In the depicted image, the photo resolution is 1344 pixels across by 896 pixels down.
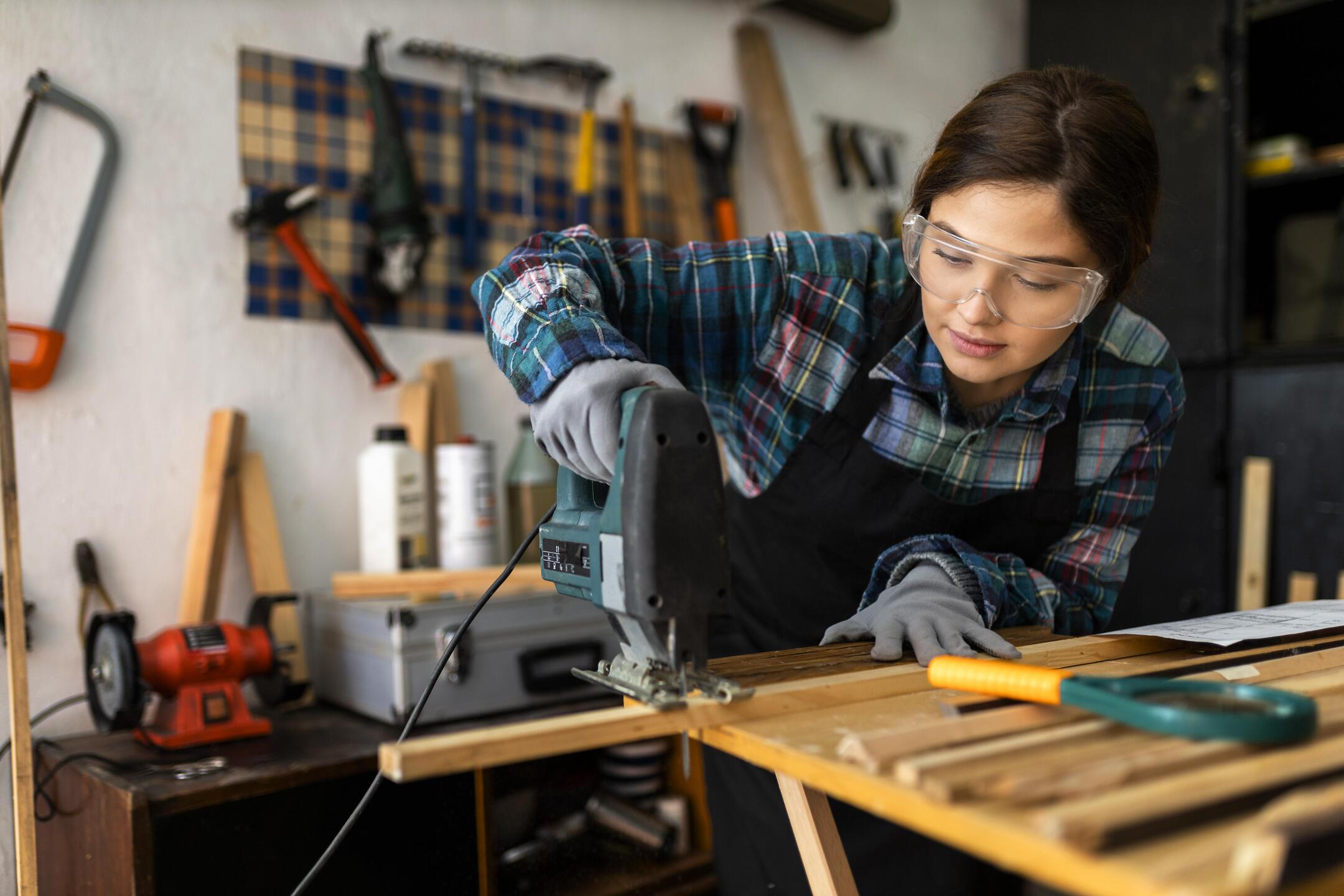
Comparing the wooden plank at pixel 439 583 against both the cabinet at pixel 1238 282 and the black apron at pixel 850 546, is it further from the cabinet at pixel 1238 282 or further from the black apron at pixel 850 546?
the cabinet at pixel 1238 282

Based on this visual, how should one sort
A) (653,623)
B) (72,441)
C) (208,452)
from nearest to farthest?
(653,623)
(72,441)
(208,452)

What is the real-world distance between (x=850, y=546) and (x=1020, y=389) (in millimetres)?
333

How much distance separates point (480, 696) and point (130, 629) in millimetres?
606

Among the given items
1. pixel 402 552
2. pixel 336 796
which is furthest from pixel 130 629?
pixel 402 552

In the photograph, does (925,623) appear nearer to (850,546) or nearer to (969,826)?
(850,546)

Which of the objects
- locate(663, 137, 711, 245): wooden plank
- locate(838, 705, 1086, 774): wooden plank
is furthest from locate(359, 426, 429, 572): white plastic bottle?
locate(838, 705, 1086, 774): wooden plank

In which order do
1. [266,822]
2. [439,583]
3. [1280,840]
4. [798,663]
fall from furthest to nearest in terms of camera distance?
[439,583] < [266,822] < [798,663] < [1280,840]

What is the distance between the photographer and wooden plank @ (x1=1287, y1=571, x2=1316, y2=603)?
2.70 m

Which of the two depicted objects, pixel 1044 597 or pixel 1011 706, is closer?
pixel 1011 706

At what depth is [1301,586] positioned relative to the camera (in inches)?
107

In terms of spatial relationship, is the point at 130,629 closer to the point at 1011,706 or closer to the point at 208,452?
the point at 208,452

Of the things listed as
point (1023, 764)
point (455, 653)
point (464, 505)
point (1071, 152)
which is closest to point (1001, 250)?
point (1071, 152)

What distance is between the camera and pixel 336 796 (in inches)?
63.2

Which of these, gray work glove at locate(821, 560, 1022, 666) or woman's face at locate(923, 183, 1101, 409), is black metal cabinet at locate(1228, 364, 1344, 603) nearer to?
woman's face at locate(923, 183, 1101, 409)
